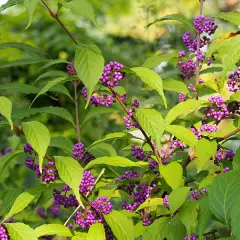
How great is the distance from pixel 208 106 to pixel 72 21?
4.07 meters

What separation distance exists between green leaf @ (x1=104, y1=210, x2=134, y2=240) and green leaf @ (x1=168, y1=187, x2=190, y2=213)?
0.25 metres

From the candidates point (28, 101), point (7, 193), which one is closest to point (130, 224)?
point (7, 193)

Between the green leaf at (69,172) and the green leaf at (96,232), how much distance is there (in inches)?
8.3

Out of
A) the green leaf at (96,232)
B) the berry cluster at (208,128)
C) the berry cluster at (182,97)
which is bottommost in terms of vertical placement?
the green leaf at (96,232)

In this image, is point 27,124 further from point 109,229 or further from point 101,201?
point 109,229

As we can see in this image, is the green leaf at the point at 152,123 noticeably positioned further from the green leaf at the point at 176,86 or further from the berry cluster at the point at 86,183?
the green leaf at the point at 176,86

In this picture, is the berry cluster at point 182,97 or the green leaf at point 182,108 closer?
the green leaf at point 182,108

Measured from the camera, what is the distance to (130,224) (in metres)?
2.05

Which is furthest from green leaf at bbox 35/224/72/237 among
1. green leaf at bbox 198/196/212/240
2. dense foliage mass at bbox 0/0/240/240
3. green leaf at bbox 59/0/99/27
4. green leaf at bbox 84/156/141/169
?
green leaf at bbox 59/0/99/27

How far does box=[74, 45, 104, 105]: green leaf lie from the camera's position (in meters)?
1.81

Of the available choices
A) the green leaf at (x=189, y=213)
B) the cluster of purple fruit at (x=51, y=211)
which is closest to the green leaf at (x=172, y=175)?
the green leaf at (x=189, y=213)

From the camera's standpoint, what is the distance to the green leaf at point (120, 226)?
2012 millimetres

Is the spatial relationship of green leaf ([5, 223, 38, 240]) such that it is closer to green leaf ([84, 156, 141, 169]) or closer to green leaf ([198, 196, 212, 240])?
green leaf ([84, 156, 141, 169])

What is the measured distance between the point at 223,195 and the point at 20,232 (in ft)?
2.05
